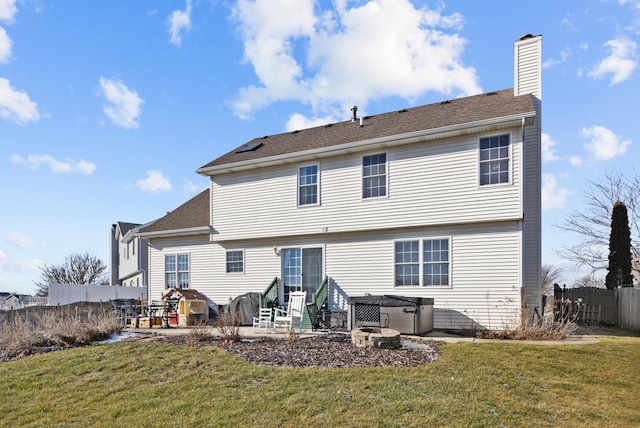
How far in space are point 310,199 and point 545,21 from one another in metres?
8.56

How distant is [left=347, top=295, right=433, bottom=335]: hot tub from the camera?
36.9ft

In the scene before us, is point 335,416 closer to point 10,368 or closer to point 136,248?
point 10,368

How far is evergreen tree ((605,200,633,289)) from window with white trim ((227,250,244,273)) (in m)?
15.5

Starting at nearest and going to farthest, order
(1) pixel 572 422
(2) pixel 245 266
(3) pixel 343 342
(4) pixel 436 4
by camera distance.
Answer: (1) pixel 572 422 < (3) pixel 343 342 < (4) pixel 436 4 < (2) pixel 245 266

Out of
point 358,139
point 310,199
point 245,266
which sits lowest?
point 245,266

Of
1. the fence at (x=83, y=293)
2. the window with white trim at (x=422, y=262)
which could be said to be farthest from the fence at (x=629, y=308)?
the fence at (x=83, y=293)

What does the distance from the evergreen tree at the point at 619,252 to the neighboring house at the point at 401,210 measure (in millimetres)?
9193

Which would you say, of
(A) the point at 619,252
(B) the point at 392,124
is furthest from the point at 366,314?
(A) the point at 619,252

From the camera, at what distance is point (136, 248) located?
1286 inches

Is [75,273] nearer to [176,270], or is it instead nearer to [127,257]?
[127,257]

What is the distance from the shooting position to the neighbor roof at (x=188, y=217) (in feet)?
58.3

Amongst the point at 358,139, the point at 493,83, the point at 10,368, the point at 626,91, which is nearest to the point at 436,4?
the point at 358,139

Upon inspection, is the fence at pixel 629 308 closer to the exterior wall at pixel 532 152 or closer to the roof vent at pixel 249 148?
the exterior wall at pixel 532 152

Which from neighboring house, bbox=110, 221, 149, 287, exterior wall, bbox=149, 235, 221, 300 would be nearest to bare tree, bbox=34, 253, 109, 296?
neighboring house, bbox=110, 221, 149, 287
